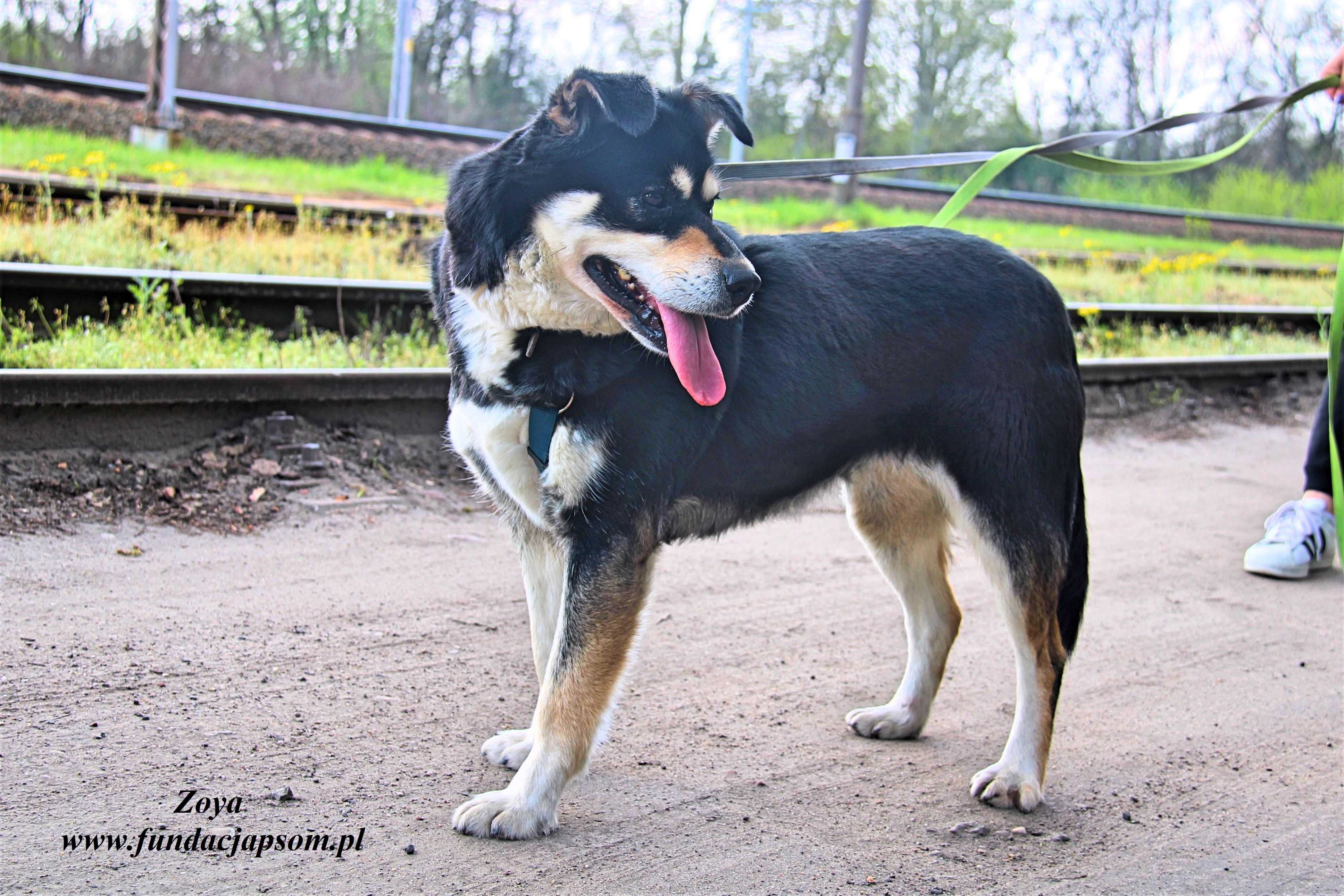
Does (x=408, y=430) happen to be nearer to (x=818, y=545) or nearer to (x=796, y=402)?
(x=818, y=545)

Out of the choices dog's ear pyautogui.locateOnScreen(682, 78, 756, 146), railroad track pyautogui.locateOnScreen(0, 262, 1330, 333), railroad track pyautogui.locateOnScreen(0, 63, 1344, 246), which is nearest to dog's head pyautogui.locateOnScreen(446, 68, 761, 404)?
dog's ear pyautogui.locateOnScreen(682, 78, 756, 146)

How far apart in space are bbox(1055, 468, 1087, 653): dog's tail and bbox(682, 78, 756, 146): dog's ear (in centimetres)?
143

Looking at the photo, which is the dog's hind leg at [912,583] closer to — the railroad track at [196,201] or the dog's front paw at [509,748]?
the dog's front paw at [509,748]

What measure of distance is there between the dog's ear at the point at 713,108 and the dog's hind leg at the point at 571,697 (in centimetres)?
116

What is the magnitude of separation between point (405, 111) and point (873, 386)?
1875 cm

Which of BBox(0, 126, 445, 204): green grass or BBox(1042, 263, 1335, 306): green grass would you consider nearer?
BBox(0, 126, 445, 204): green grass

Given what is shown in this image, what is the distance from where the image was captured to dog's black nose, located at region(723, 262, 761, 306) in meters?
2.62

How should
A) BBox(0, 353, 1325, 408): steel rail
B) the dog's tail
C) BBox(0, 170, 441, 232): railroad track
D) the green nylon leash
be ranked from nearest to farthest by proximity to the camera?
the dog's tail < the green nylon leash < BBox(0, 353, 1325, 408): steel rail < BBox(0, 170, 441, 232): railroad track

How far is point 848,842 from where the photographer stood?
9.09 ft

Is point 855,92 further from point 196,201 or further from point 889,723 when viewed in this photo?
point 889,723

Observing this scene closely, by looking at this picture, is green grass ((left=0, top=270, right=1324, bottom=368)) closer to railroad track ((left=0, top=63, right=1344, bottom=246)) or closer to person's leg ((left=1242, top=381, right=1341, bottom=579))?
person's leg ((left=1242, top=381, right=1341, bottom=579))

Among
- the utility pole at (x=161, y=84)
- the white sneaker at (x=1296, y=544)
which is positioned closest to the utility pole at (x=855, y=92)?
the utility pole at (x=161, y=84)

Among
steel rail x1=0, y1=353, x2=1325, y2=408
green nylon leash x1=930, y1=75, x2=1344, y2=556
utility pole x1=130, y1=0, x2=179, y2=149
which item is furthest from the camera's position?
utility pole x1=130, y1=0, x2=179, y2=149

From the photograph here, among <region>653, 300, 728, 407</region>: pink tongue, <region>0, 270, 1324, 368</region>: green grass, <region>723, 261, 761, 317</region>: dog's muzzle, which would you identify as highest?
<region>723, 261, 761, 317</region>: dog's muzzle
